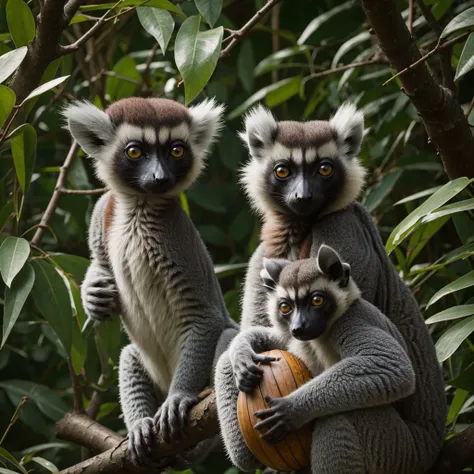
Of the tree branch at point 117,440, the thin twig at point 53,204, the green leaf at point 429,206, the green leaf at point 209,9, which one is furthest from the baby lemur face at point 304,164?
the thin twig at point 53,204

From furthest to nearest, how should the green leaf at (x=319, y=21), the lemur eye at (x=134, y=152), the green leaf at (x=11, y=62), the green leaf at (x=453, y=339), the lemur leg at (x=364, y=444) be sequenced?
the green leaf at (x=319, y=21)
the lemur eye at (x=134, y=152)
the green leaf at (x=11, y=62)
the green leaf at (x=453, y=339)
the lemur leg at (x=364, y=444)

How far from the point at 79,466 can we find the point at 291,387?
1660 millimetres

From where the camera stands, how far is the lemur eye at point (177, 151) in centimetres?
525

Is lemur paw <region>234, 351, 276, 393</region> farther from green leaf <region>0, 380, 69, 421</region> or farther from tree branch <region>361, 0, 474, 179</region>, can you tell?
green leaf <region>0, 380, 69, 421</region>

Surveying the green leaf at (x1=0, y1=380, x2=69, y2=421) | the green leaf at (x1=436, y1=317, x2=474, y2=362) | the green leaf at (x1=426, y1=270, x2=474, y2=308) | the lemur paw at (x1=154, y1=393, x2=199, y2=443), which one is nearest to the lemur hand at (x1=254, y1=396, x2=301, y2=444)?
the lemur paw at (x1=154, y1=393, x2=199, y2=443)

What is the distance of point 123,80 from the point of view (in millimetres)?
7301

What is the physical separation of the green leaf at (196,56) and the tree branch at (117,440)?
1539 mm

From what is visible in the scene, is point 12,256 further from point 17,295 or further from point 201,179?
point 201,179

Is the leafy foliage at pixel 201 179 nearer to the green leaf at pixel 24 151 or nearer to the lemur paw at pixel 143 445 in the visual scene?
the green leaf at pixel 24 151

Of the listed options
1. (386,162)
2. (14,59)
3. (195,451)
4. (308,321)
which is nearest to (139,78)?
(386,162)

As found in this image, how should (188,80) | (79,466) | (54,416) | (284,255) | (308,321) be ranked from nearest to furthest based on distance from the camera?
(308,321) → (188,80) → (284,255) → (79,466) → (54,416)

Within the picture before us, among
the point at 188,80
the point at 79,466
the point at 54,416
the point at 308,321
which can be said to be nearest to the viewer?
the point at 308,321

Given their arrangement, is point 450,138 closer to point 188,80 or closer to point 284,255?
point 284,255

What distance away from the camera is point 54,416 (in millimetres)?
6621
